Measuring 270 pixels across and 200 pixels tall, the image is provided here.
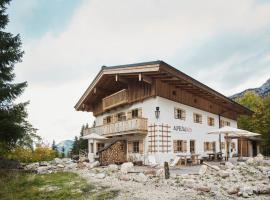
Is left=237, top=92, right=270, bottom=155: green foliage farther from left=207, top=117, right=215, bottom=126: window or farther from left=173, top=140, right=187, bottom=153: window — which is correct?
left=173, top=140, right=187, bottom=153: window

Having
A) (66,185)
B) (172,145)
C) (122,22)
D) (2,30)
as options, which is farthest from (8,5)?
(172,145)

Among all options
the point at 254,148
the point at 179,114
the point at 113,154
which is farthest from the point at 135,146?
the point at 254,148

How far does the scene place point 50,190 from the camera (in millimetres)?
11539

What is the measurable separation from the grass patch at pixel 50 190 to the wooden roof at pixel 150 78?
28.1 ft

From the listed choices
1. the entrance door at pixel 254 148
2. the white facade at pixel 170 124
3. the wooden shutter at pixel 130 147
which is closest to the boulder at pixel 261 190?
the white facade at pixel 170 124

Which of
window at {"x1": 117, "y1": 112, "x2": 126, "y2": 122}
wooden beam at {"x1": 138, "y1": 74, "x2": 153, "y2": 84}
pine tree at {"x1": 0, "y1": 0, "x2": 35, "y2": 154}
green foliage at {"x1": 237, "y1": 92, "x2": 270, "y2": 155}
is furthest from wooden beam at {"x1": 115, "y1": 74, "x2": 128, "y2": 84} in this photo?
green foliage at {"x1": 237, "y1": 92, "x2": 270, "y2": 155}

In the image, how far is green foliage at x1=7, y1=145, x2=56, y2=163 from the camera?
2196 centimetres

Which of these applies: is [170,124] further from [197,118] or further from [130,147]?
[197,118]

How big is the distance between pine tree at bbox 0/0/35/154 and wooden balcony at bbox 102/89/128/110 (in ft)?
26.4

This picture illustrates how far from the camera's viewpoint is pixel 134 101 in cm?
2259

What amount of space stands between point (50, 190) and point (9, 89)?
23.2 feet

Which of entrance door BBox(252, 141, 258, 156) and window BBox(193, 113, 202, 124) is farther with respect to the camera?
entrance door BBox(252, 141, 258, 156)

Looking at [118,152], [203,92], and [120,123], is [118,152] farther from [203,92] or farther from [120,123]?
[203,92]

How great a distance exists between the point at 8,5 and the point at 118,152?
11.7 metres
